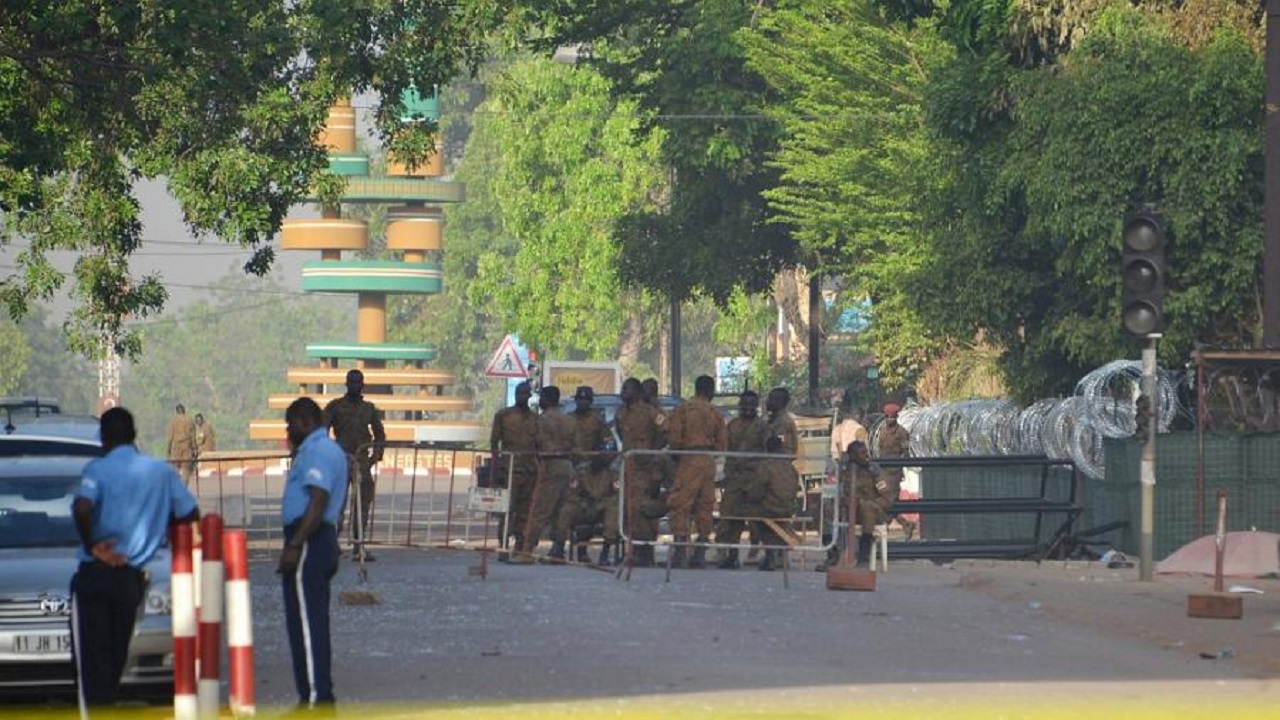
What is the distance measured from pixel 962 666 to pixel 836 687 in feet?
5.65

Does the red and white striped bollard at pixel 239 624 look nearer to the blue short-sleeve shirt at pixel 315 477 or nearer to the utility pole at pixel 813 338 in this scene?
the blue short-sleeve shirt at pixel 315 477

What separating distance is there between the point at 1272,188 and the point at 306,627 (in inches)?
573

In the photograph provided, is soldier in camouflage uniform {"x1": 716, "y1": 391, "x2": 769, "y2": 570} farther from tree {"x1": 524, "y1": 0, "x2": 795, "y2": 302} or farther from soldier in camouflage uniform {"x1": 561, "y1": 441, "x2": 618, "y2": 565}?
tree {"x1": 524, "y1": 0, "x2": 795, "y2": 302}

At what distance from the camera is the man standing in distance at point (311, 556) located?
523 inches

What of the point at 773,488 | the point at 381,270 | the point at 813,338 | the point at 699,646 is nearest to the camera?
the point at 699,646

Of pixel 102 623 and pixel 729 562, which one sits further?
pixel 729 562

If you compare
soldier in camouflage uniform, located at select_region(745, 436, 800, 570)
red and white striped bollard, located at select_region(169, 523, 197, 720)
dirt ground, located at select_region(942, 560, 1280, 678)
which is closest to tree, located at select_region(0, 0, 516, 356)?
soldier in camouflage uniform, located at select_region(745, 436, 800, 570)

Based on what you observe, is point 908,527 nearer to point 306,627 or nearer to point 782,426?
point 782,426

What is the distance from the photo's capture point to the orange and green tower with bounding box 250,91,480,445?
9925cm

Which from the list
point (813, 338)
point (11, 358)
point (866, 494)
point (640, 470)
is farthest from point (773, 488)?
point (11, 358)

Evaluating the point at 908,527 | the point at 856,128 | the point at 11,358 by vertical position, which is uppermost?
the point at 856,128

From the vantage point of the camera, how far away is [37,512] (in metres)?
15.4

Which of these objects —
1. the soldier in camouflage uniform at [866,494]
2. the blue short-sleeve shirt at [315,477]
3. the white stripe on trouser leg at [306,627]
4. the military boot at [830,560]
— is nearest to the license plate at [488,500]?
the soldier in camouflage uniform at [866,494]

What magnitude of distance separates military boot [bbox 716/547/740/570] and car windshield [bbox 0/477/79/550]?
11.6m
